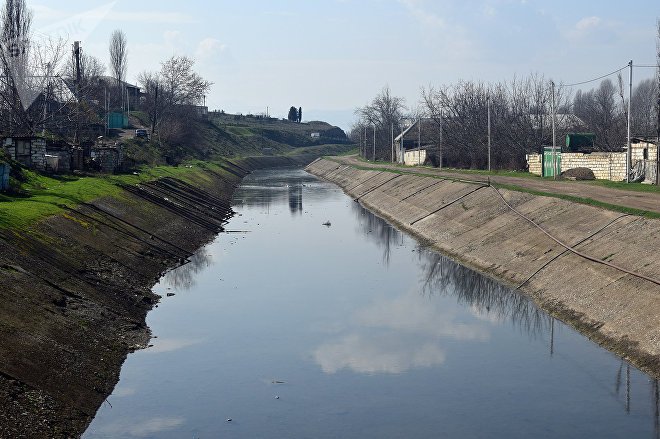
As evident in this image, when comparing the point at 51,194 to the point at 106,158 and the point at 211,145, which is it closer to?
the point at 106,158

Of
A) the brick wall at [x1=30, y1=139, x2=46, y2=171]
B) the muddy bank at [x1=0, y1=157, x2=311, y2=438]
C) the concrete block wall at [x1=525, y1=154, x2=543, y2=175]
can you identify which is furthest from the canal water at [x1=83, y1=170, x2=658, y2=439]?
the concrete block wall at [x1=525, y1=154, x2=543, y2=175]

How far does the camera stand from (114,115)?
108250 mm

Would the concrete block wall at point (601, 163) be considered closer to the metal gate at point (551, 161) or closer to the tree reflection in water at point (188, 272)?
the metal gate at point (551, 161)

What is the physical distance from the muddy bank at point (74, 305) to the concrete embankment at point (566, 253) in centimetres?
1320

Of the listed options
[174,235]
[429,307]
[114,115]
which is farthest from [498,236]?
[114,115]

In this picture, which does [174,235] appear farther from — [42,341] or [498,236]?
[42,341]

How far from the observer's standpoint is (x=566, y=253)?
112ft

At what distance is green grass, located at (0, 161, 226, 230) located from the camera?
30922 mm

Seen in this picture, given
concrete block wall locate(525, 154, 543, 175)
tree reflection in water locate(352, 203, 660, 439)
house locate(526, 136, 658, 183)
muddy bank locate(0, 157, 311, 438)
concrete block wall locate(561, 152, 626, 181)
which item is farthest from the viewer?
concrete block wall locate(525, 154, 543, 175)

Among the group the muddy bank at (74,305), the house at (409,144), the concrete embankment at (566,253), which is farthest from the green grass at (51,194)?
the house at (409,144)

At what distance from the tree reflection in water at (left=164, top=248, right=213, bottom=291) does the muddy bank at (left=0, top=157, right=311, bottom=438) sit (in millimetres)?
502

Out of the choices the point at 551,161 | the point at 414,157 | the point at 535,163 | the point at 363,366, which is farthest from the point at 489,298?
the point at 414,157

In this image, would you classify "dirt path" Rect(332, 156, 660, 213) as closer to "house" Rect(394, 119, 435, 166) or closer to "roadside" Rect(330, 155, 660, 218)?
"roadside" Rect(330, 155, 660, 218)

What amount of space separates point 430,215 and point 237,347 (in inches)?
1274
